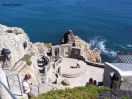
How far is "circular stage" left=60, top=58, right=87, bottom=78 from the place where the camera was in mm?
23109

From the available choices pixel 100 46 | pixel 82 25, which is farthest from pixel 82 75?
pixel 82 25

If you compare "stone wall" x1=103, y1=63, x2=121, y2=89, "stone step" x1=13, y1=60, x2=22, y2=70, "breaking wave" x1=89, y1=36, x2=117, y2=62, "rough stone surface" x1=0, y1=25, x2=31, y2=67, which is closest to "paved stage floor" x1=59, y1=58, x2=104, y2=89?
"stone step" x1=13, y1=60, x2=22, y2=70

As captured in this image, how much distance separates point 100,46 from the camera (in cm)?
6169

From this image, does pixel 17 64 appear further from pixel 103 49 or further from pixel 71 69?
pixel 103 49

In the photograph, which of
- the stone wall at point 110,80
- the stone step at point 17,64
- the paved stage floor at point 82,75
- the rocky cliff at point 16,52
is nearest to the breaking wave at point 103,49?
the paved stage floor at point 82,75

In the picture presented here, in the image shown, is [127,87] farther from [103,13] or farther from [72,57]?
[103,13]

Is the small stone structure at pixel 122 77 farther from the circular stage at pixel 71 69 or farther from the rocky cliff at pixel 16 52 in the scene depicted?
the circular stage at pixel 71 69

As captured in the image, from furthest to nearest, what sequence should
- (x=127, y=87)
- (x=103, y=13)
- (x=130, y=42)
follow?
(x=103, y=13), (x=130, y=42), (x=127, y=87)

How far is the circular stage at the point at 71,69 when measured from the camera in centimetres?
2311

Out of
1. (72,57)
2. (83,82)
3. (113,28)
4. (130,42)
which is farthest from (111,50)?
(83,82)

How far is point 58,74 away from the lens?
22.3 m

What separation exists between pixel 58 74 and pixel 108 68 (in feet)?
30.7

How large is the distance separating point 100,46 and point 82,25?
2171 cm

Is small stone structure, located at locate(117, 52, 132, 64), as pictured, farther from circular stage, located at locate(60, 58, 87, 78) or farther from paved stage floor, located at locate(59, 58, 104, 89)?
circular stage, located at locate(60, 58, 87, 78)
